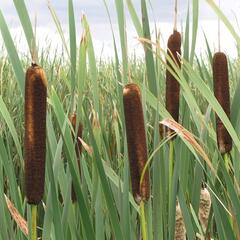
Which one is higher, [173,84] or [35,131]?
[173,84]

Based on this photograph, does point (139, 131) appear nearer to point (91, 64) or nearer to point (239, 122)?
point (91, 64)

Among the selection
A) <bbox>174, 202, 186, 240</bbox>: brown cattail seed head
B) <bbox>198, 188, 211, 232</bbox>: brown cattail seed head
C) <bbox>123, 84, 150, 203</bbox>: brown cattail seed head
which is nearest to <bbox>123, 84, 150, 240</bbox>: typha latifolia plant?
<bbox>123, 84, 150, 203</bbox>: brown cattail seed head

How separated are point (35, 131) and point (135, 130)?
153 millimetres

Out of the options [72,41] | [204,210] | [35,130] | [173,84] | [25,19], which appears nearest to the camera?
[35,130]

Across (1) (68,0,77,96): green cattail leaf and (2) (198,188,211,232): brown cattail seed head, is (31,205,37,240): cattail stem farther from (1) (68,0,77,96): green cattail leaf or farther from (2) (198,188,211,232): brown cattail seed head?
(2) (198,188,211,232): brown cattail seed head

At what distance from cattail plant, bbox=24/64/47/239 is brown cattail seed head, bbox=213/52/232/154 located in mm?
377

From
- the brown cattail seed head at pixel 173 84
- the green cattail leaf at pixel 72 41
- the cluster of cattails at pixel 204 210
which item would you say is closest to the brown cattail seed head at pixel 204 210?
the cluster of cattails at pixel 204 210

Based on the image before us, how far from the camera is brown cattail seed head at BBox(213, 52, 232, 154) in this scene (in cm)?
103

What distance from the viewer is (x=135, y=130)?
818 millimetres

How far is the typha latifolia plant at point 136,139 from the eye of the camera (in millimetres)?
807

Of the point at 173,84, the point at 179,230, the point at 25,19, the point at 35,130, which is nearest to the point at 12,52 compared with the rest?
the point at 25,19

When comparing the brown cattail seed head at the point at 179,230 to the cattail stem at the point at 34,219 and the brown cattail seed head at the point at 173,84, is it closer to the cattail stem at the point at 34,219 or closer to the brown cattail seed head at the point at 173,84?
the brown cattail seed head at the point at 173,84

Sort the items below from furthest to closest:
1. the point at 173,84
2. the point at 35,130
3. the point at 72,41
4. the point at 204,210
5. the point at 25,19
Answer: the point at 204,210, the point at 173,84, the point at 72,41, the point at 25,19, the point at 35,130

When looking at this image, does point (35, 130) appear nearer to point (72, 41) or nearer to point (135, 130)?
point (135, 130)
